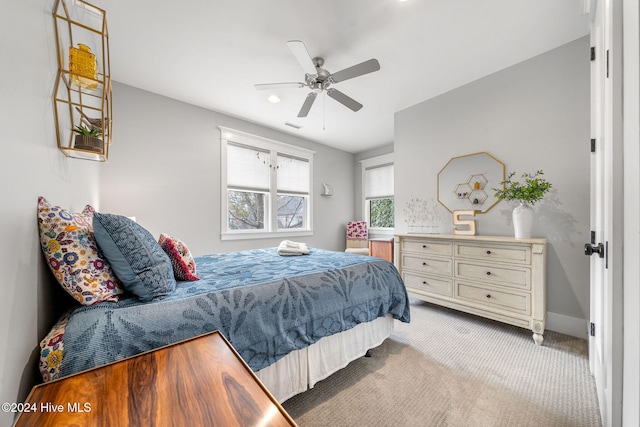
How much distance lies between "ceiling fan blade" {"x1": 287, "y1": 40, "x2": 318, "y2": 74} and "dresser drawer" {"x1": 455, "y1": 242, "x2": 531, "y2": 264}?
234 centimetres

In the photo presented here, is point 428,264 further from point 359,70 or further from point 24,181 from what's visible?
point 24,181

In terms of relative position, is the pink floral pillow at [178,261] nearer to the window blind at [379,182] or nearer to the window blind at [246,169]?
the window blind at [246,169]

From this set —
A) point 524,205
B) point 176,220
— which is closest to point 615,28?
point 524,205

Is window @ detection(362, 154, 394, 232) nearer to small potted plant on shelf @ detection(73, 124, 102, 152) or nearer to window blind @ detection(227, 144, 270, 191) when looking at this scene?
window blind @ detection(227, 144, 270, 191)

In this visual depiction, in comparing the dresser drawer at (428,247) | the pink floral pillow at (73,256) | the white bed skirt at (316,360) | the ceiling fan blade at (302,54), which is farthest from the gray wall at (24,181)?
the dresser drawer at (428,247)

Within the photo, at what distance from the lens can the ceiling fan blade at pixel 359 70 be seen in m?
2.05

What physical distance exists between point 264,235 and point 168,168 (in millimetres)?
1728

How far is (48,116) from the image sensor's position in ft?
3.52

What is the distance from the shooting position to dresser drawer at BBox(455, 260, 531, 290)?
7.10 feet

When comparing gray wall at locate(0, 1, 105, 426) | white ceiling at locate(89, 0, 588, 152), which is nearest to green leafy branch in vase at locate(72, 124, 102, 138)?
gray wall at locate(0, 1, 105, 426)

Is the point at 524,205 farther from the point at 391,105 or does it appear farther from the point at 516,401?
the point at 391,105

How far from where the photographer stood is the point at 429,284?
111 inches

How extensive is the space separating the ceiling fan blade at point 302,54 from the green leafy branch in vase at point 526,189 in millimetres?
2301

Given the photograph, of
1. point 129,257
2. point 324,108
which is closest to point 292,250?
point 129,257
